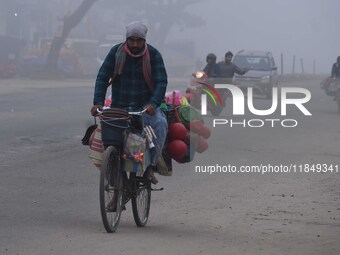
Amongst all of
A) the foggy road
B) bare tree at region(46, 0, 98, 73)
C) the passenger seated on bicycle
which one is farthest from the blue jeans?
bare tree at region(46, 0, 98, 73)

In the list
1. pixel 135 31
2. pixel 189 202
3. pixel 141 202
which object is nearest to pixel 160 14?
pixel 189 202

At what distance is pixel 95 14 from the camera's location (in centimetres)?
9519

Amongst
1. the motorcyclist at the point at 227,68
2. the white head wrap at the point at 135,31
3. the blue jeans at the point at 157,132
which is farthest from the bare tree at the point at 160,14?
the white head wrap at the point at 135,31

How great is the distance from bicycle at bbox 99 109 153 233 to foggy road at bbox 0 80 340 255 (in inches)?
7.6

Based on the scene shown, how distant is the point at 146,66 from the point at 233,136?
37.6 feet

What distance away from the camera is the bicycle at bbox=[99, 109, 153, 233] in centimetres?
829

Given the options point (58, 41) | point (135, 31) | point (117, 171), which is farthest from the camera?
point (58, 41)

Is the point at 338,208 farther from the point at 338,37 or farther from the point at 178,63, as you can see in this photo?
the point at 338,37

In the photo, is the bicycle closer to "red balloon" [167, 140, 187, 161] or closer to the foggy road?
the foggy road

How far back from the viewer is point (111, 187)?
28.0ft

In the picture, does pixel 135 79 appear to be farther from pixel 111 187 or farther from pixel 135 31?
pixel 111 187

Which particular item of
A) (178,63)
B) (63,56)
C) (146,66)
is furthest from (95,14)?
(146,66)

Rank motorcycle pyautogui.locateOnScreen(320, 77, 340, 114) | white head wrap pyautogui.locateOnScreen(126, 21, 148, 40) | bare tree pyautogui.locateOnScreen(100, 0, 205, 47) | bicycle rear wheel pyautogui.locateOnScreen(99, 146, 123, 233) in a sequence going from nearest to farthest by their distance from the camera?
bicycle rear wheel pyautogui.locateOnScreen(99, 146, 123, 233) → white head wrap pyautogui.locateOnScreen(126, 21, 148, 40) → motorcycle pyautogui.locateOnScreen(320, 77, 340, 114) → bare tree pyautogui.locateOnScreen(100, 0, 205, 47)

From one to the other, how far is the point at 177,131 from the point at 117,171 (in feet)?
2.97
